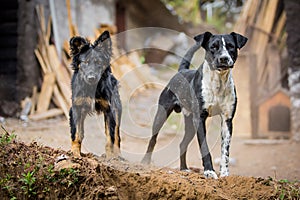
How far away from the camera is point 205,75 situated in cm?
432

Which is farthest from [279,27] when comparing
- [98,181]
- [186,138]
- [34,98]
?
[98,181]

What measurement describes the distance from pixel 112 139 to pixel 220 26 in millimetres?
17941

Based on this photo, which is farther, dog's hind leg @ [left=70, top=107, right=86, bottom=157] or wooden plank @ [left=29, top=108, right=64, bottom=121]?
wooden plank @ [left=29, top=108, right=64, bottom=121]

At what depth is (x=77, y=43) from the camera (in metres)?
4.30

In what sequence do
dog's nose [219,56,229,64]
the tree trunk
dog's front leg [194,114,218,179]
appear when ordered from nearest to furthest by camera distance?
dog's nose [219,56,229,64], dog's front leg [194,114,218,179], the tree trunk

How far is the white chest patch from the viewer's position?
4246mm

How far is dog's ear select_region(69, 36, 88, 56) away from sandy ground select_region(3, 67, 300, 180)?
217 centimetres

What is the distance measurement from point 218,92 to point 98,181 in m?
1.50

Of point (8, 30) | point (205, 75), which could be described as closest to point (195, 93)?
point (205, 75)

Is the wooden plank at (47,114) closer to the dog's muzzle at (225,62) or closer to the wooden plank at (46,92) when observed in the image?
the wooden plank at (46,92)

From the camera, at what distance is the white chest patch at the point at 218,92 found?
4246 mm

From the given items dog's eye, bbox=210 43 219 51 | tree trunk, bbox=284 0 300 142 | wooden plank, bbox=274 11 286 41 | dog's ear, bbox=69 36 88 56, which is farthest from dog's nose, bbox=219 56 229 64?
wooden plank, bbox=274 11 286 41

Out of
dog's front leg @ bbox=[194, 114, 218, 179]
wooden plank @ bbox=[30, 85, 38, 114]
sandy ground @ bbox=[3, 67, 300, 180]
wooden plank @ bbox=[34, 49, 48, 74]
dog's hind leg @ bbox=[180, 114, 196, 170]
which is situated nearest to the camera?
dog's front leg @ bbox=[194, 114, 218, 179]

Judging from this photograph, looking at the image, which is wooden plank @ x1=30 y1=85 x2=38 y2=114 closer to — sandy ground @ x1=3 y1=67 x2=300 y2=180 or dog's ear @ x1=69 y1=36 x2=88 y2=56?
sandy ground @ x1=3 y1=67 x2=300 y2=180
